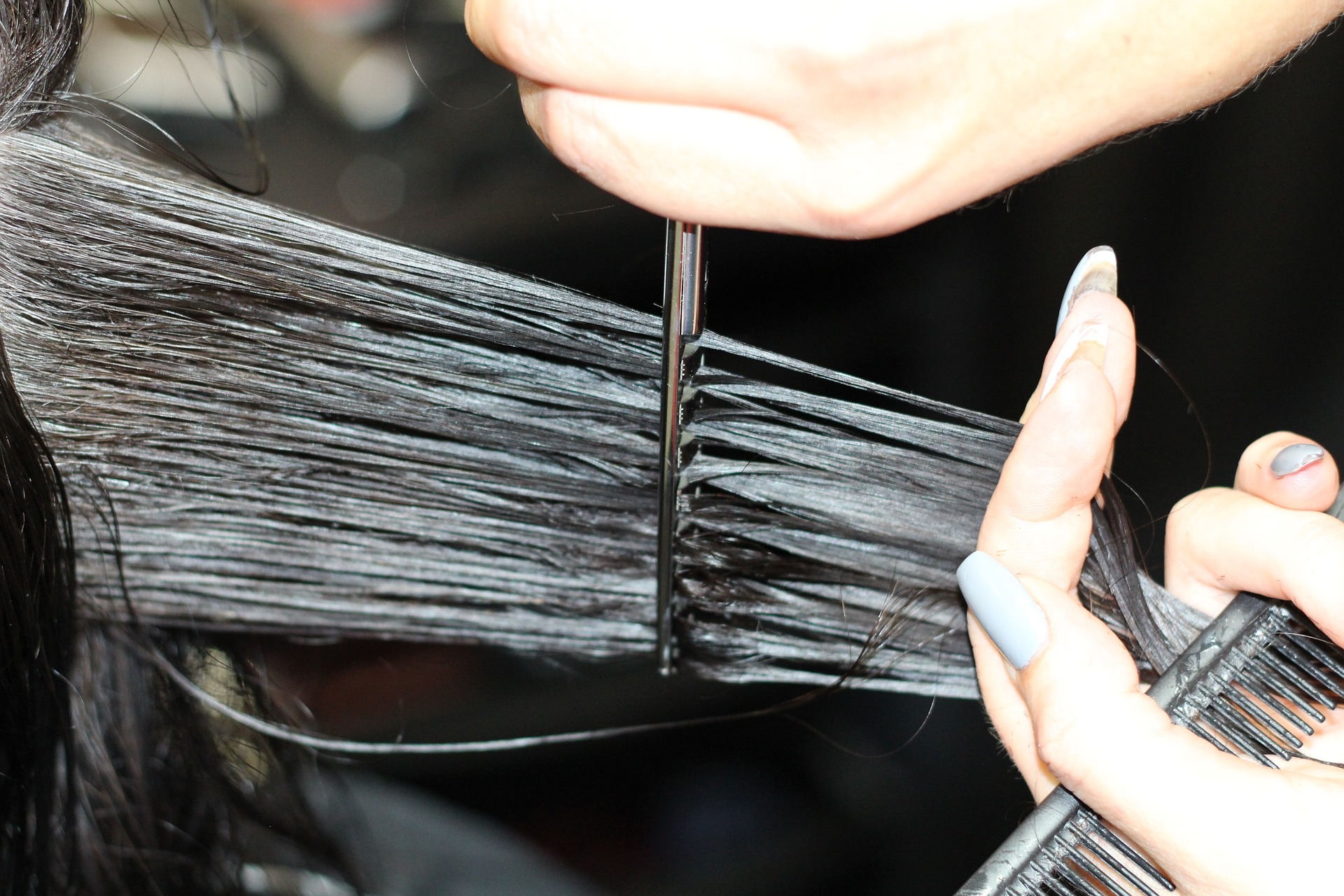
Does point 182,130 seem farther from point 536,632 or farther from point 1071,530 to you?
point 1071,530

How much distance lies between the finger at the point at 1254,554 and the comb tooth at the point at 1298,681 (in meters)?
0.03

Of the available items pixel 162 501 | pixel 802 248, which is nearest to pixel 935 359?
pixel 802 248

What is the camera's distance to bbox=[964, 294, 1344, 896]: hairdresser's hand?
14.3 inches

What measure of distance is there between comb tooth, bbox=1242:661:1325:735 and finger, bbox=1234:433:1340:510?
85 mm

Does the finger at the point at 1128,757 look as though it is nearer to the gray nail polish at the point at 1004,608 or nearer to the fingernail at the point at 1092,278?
the gray nail polish at the point at 1004,608

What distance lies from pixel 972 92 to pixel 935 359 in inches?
7.2

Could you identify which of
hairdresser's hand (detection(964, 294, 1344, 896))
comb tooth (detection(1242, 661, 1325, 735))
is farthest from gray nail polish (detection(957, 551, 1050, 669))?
comb tooth (detection(1242, 661, 1325, 735))

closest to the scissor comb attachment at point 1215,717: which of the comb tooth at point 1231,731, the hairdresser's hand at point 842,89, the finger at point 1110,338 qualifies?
the comb tooth at point 1231,731

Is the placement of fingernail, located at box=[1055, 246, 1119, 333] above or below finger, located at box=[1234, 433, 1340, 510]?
above

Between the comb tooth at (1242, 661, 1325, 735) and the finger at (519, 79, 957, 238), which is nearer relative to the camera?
the finger at (519, 79, 957, 238)

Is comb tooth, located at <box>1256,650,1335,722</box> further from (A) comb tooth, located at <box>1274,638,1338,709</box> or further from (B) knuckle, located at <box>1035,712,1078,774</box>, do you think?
(B) knuckle, located at <box>1035,712,1078,774</box>

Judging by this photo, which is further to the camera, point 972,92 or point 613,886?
point 613,886

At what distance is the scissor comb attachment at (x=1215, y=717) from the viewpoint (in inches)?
16.0

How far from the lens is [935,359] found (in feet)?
1.55
